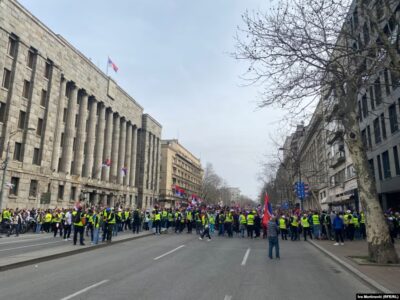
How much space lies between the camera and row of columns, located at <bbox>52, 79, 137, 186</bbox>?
45.1 meters

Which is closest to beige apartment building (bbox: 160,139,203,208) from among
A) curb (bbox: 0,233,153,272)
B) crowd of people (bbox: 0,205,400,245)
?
crowd of people (bbox: 0,205,400,245)

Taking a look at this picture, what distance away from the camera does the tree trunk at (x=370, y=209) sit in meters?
11.5

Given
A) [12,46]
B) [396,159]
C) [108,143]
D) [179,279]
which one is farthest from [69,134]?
[179,279]

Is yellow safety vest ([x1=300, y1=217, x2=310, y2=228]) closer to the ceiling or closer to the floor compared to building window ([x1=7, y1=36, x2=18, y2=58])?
closer to the floor

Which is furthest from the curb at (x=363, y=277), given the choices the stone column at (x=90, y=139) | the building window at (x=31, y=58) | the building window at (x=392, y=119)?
the stone column at (x=90, y=139)

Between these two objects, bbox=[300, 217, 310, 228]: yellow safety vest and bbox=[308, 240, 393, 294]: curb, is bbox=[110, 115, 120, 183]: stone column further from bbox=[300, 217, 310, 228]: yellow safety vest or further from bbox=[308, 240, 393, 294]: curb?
bbox=[308, 240, 393, 294]: curb

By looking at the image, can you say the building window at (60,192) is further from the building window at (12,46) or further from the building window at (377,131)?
the building window at (377,131)

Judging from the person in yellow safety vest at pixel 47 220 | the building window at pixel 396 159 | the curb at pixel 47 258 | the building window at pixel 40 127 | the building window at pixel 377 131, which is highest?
the building window at pixel 40 127

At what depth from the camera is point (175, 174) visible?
330 feet

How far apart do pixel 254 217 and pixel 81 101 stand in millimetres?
36344

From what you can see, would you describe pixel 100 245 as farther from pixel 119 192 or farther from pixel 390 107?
pixel 119 192

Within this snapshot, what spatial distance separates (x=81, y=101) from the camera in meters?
50.0

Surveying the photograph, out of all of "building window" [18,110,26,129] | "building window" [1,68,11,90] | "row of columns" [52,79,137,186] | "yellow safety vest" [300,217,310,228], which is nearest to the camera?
"yellow safety vest" [300,217,310,228]

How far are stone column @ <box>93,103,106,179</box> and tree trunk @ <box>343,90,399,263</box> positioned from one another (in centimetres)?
4692
